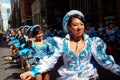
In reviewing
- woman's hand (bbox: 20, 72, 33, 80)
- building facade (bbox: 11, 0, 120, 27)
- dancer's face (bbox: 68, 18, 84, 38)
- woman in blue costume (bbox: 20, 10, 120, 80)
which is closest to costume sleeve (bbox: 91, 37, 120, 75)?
woman in blue costume (bbox: 20, 10, 120, 80)

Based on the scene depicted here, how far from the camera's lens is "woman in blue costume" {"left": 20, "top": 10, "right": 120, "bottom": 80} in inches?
175

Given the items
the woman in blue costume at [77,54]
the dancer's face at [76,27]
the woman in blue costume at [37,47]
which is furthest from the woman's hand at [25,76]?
the woman in blue costume at [37,47]

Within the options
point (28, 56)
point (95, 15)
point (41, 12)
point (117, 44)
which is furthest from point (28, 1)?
point (28, 56)

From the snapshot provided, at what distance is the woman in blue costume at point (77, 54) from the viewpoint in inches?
175

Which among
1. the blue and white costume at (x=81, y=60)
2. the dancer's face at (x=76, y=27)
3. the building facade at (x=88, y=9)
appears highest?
the building facade at (x=88, y=9)

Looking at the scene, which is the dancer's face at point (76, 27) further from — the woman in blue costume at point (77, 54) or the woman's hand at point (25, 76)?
the woman's hand at point (25, 76)

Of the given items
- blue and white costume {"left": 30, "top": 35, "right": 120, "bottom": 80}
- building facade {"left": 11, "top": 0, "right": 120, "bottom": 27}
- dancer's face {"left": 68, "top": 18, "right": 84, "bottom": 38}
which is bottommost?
blue and white costume {"left": 30, "top": 35, "right": 120, "bottom": 80}

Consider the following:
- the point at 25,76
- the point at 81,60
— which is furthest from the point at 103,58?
the point at 25,76

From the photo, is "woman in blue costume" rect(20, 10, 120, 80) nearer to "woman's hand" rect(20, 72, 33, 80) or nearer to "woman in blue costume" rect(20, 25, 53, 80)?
"woman's hand" rect(20, 72, 33, 80)

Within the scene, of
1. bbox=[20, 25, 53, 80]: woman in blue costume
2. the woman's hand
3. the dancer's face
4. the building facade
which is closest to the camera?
the woman's hand

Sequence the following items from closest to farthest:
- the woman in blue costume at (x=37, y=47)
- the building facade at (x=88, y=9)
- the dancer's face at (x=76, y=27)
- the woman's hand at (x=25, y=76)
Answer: the woman's hand at (x=25, y=76)
the dancer's face at (x=76, y=27)
the woman in blue costume at (x=37, y=47)
the building facade at (x=88, y=9)

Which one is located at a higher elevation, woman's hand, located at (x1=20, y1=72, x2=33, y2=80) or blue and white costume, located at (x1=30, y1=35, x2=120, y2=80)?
blue and white costume, located at (x1=30, y1=35, x2=120, y2=80)

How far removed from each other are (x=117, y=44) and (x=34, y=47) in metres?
7.50

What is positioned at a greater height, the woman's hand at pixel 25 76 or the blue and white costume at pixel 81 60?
the blue and white costume at pixel 81 60
